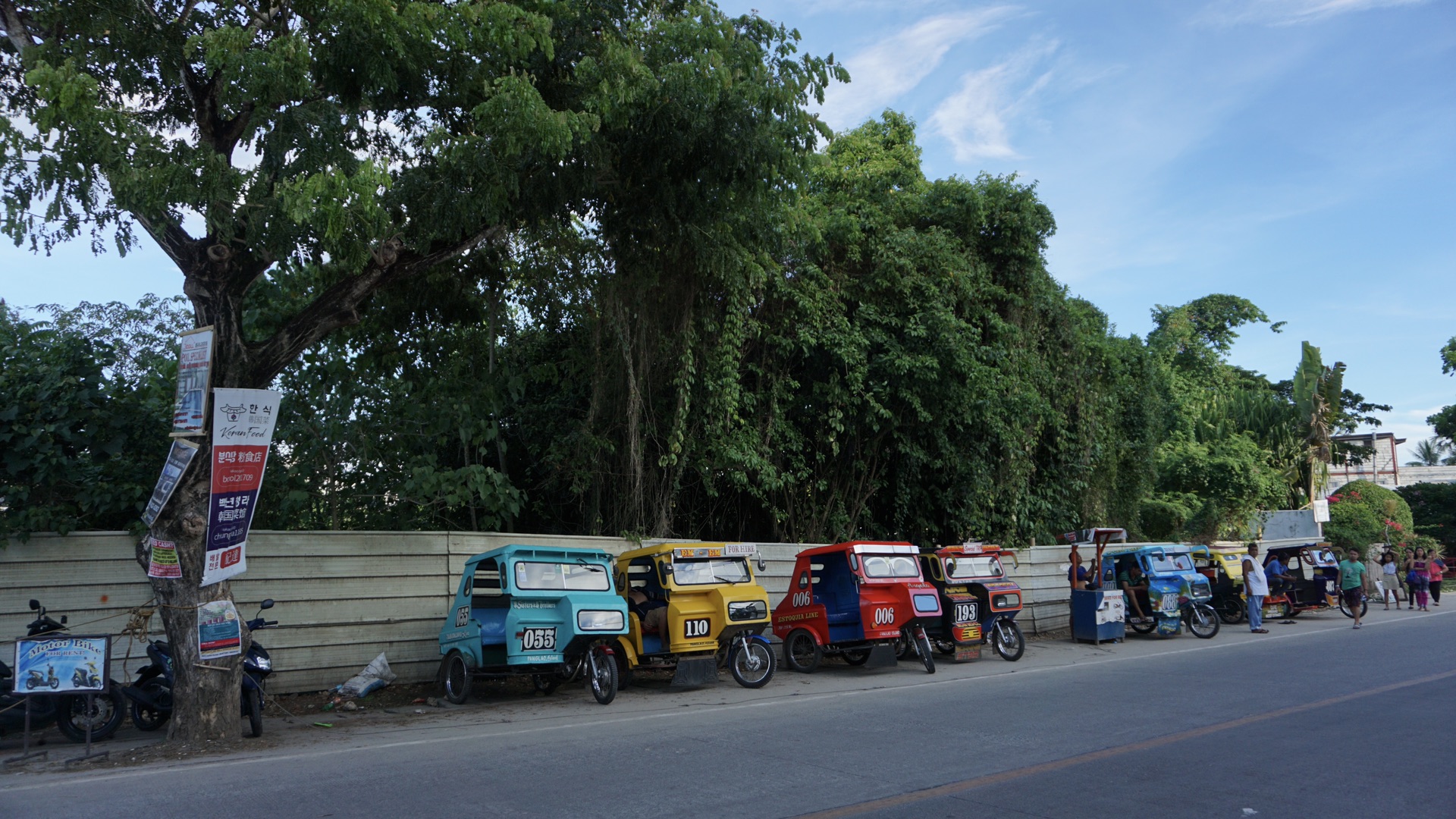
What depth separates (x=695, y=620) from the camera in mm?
12547

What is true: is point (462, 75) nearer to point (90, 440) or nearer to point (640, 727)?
point (90, 440)

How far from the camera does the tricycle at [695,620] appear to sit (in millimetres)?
12453

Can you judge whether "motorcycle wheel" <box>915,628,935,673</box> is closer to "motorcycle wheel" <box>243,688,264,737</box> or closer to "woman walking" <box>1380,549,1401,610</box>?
"motorcycle wheel" <box>243,688,264,737</box>

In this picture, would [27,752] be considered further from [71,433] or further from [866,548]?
[866,548]

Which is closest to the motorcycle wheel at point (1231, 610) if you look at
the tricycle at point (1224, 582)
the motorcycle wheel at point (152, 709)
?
the tricycle at point (1224, 582)

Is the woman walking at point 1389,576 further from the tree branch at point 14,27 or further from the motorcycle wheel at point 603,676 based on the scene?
the tree branch at point 14,27

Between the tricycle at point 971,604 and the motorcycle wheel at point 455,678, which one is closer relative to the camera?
the motorcycle wheel at point 455,678

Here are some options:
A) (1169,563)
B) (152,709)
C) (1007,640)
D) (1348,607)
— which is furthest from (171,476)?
(1348,607)

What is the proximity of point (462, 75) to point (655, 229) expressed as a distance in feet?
11.5

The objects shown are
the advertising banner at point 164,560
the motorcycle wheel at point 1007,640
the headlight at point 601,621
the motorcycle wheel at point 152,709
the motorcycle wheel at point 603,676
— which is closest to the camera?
the advertising banner at point 164,560

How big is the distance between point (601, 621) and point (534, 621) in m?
0.81

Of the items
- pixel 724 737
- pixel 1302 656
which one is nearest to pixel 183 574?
pixel 724 737

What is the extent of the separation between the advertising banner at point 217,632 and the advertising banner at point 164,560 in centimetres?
43

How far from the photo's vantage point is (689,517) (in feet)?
60.5
